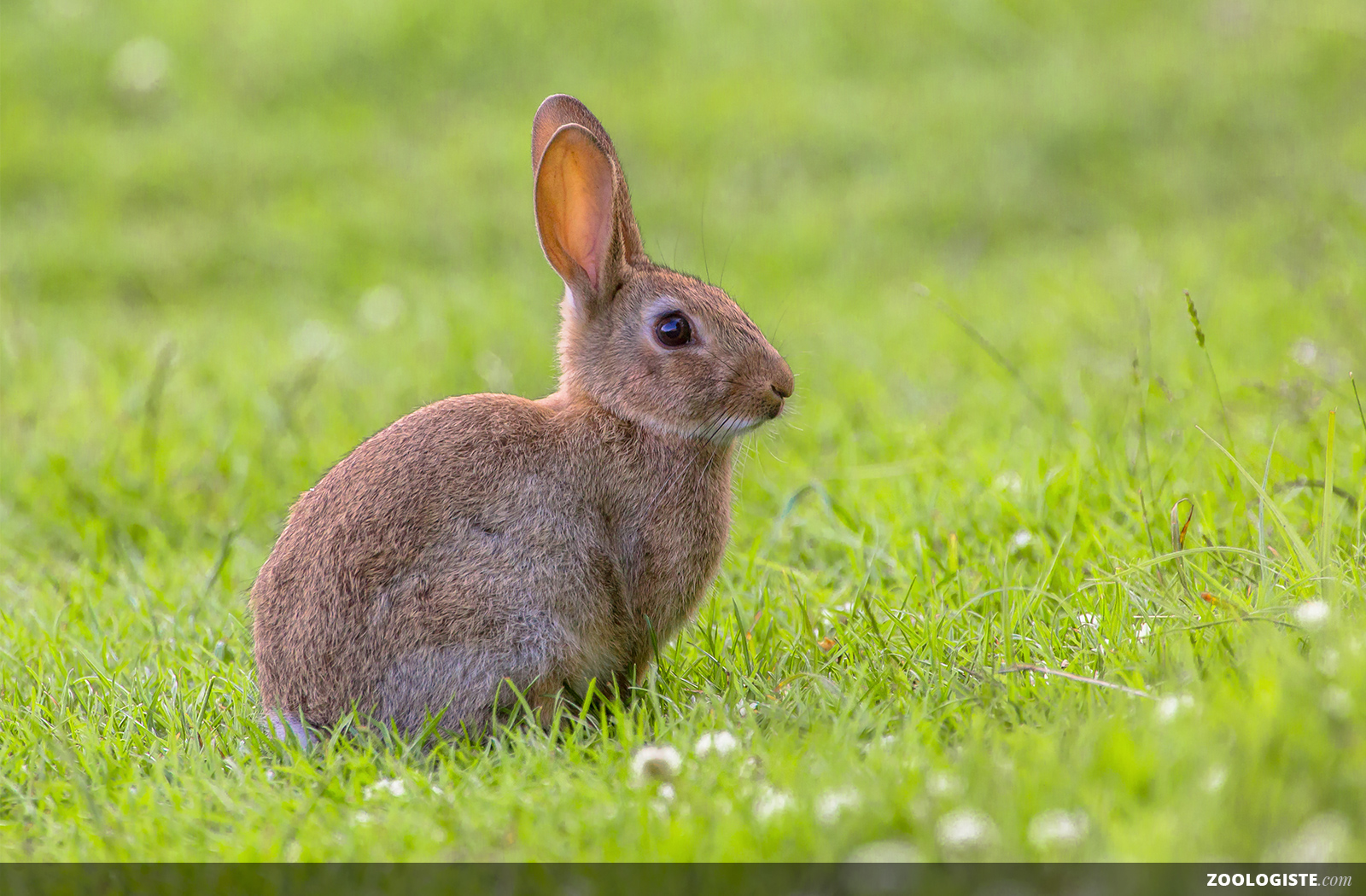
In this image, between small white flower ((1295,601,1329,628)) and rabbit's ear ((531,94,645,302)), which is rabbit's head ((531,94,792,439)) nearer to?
rabbit's ear ((531,94,645,302))

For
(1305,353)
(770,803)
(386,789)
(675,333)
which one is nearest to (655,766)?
(770,803)

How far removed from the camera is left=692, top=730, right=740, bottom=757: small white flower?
2.70 meters

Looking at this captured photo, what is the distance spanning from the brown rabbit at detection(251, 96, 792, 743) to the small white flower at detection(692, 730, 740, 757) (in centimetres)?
61

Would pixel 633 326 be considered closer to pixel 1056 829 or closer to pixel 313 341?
pixel 1056 829

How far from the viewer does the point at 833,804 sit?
2240mm

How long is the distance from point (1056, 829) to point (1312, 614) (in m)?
0.97

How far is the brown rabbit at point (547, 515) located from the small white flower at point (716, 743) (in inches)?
24.1

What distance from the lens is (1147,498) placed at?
4.18 metres

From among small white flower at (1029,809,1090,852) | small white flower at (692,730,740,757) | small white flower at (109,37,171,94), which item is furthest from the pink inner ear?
small white flower at (109,37,171,94)

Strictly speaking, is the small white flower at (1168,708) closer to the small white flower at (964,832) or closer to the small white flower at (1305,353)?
the small white flower at (964,832)

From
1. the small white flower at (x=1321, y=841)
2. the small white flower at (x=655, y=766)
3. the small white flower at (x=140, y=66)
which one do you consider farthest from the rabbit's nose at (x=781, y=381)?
the small white flower at (x=140, y=66)

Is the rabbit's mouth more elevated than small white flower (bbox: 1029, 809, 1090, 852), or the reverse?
the rabbit's mouth

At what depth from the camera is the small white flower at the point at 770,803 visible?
2.29 metres

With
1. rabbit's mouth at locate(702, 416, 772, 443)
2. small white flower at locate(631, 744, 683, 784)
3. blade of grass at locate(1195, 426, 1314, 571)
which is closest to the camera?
small white flower at locate(631, 744, 683, 784)
